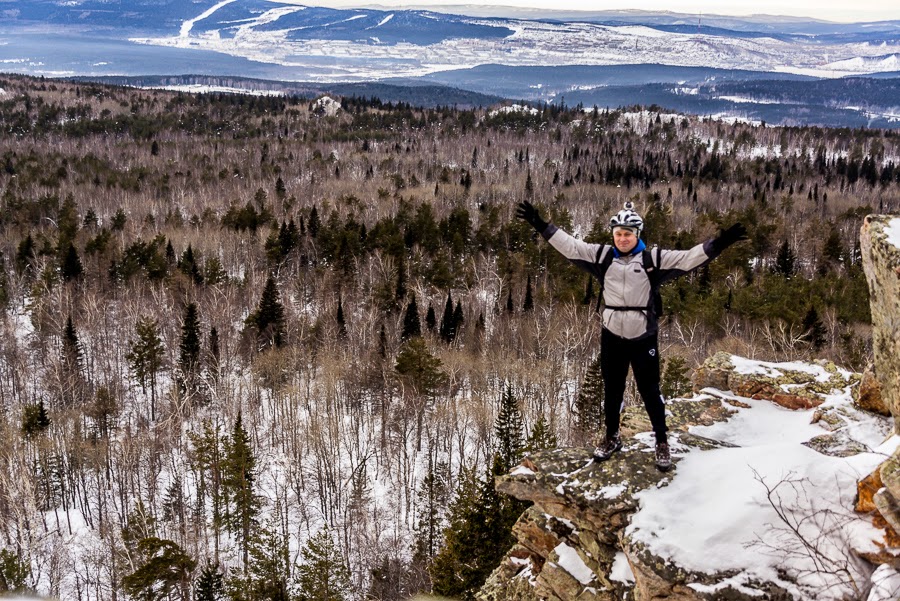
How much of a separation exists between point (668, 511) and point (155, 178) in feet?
350

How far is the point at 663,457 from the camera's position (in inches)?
339

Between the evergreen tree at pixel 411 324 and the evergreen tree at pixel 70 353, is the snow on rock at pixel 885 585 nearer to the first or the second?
the evergreen tree at pixel 411 324

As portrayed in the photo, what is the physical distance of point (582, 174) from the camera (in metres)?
120

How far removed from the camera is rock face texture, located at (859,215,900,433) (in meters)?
8.13

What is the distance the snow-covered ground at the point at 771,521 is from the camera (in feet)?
22.6

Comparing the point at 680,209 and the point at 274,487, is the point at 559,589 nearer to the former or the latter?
the point at 274,487

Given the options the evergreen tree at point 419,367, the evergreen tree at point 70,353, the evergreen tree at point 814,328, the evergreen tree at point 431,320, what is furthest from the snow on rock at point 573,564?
the evergreen tree at point 70,353

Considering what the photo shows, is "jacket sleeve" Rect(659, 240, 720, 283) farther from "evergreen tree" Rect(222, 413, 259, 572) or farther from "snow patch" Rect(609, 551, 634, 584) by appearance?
"evergreen tree" Rect(222, 413, 259, 572)

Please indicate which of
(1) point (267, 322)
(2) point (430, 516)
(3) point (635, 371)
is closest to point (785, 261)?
(2) point (430, 516)

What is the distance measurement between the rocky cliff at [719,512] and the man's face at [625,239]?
283 centimetres

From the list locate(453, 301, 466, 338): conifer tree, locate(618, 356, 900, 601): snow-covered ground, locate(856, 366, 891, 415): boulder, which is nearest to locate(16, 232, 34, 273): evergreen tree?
locate(453, 301, 466, 338): conifer tree

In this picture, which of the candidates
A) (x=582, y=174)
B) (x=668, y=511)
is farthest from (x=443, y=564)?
(x=582, y=174)

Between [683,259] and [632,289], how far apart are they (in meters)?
0.71

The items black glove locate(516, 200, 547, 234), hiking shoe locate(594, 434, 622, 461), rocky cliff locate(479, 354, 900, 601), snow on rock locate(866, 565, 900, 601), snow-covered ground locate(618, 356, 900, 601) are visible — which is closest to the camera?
snow on rock locate(866, 565, 900, 601)
